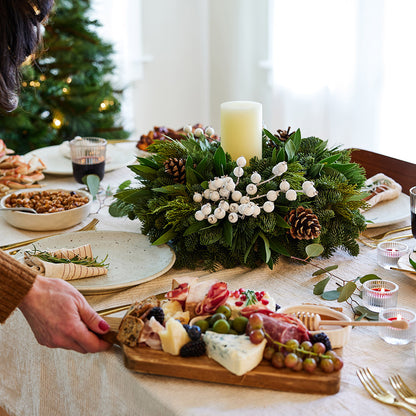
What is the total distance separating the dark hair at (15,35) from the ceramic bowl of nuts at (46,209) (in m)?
0.28

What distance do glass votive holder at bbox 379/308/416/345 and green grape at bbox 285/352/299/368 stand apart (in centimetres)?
19

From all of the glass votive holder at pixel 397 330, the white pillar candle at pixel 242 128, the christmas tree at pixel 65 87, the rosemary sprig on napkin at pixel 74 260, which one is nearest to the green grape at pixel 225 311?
the glass votive holder at pixel 397 330

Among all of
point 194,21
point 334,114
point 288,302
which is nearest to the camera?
point 288,302

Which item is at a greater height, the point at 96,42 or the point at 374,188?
the point at 96,42

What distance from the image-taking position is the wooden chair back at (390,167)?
172 cm

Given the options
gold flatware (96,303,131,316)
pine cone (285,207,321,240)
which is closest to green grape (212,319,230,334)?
gold flatware (96,303,131,316)

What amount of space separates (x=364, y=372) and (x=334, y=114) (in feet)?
8.25

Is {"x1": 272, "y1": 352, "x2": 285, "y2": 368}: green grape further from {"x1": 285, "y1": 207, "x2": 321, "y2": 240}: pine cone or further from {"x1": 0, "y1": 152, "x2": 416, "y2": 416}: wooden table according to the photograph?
{"x1": 285, "y1": 207, "x2": 321, "y2": 240}: pine cone

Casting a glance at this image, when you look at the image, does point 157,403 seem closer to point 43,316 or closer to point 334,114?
point 43,316

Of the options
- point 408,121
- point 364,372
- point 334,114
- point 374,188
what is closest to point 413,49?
point 408,121

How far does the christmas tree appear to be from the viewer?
Result: 10.4ft

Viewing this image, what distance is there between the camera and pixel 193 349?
2.67 ft

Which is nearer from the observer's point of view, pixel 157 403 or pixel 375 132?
pixel 157 403

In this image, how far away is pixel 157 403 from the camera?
0.79 meters
